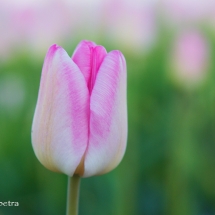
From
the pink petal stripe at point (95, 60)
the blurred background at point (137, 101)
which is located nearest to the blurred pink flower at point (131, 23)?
the blurred background at point (137, 101)

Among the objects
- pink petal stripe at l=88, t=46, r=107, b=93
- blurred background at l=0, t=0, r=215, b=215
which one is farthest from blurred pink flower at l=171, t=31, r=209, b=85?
pink petal stripe at l=88, t=46, r=107, b=93

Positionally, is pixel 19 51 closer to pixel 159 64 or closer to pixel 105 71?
pixel 159 64

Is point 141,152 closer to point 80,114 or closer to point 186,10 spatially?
point 186,10

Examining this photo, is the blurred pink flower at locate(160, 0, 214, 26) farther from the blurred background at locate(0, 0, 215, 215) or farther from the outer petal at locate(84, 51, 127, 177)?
the outer petal at locate(84, 51, 127, 177)

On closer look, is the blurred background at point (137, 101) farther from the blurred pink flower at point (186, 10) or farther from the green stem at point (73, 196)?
the green stem at point (73, 196)

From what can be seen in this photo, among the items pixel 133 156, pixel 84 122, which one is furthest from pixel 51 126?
pixel 133 156

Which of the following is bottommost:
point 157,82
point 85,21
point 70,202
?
point 70,202

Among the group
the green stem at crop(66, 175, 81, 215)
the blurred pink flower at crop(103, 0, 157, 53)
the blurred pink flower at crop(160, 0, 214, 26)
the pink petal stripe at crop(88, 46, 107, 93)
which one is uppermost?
the blurred pink flower at crop(160, 0, 214, 26)
